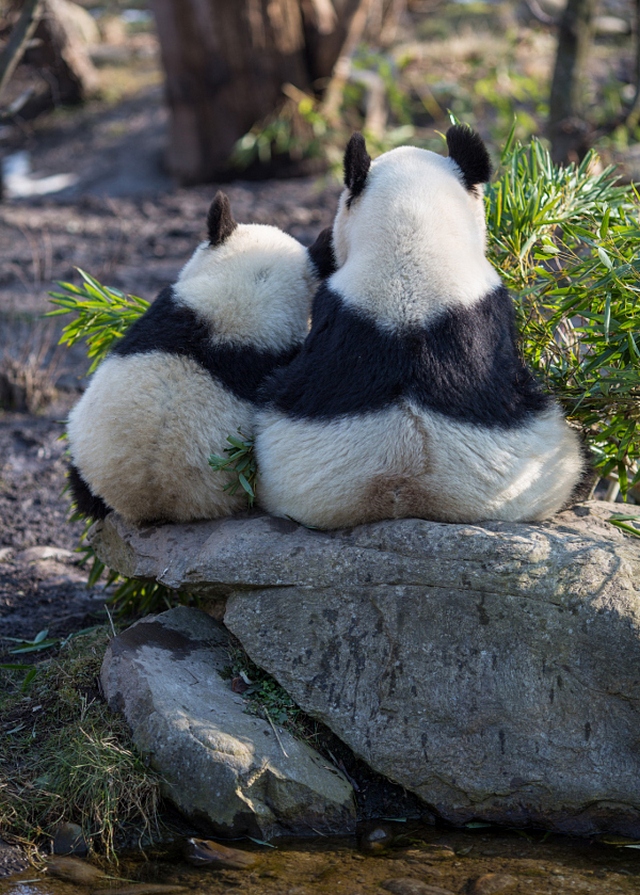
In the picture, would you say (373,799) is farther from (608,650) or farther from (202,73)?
(202,73)

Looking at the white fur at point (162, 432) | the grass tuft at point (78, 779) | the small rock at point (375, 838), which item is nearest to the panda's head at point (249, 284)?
the white fur at point (162, 432)

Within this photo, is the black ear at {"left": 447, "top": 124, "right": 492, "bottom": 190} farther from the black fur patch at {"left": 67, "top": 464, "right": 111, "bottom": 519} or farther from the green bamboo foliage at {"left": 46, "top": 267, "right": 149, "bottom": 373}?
the black fur patch at {"left": 67, "top": 464, "right": 111, "bottom": 519}

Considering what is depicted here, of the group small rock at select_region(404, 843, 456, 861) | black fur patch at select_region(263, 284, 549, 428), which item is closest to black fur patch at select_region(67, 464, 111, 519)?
black fur patch at select_region(263, 284, 549, 428)

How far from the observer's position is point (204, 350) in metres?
3.29

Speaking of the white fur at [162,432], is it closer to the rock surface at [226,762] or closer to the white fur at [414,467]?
the white fur at [414,467]

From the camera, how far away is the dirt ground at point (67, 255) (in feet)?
14.7

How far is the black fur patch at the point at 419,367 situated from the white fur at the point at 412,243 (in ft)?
0.18

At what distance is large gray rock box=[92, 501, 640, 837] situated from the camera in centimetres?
283

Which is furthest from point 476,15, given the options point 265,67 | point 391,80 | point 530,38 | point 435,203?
point 435,203

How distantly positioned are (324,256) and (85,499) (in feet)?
4.22

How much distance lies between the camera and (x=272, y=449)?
318cm

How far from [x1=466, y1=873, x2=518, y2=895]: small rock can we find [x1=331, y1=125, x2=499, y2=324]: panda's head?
1612mm

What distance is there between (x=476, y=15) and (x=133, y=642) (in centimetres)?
1212

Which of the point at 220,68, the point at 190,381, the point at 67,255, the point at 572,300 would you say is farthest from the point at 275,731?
the point at 220,68
